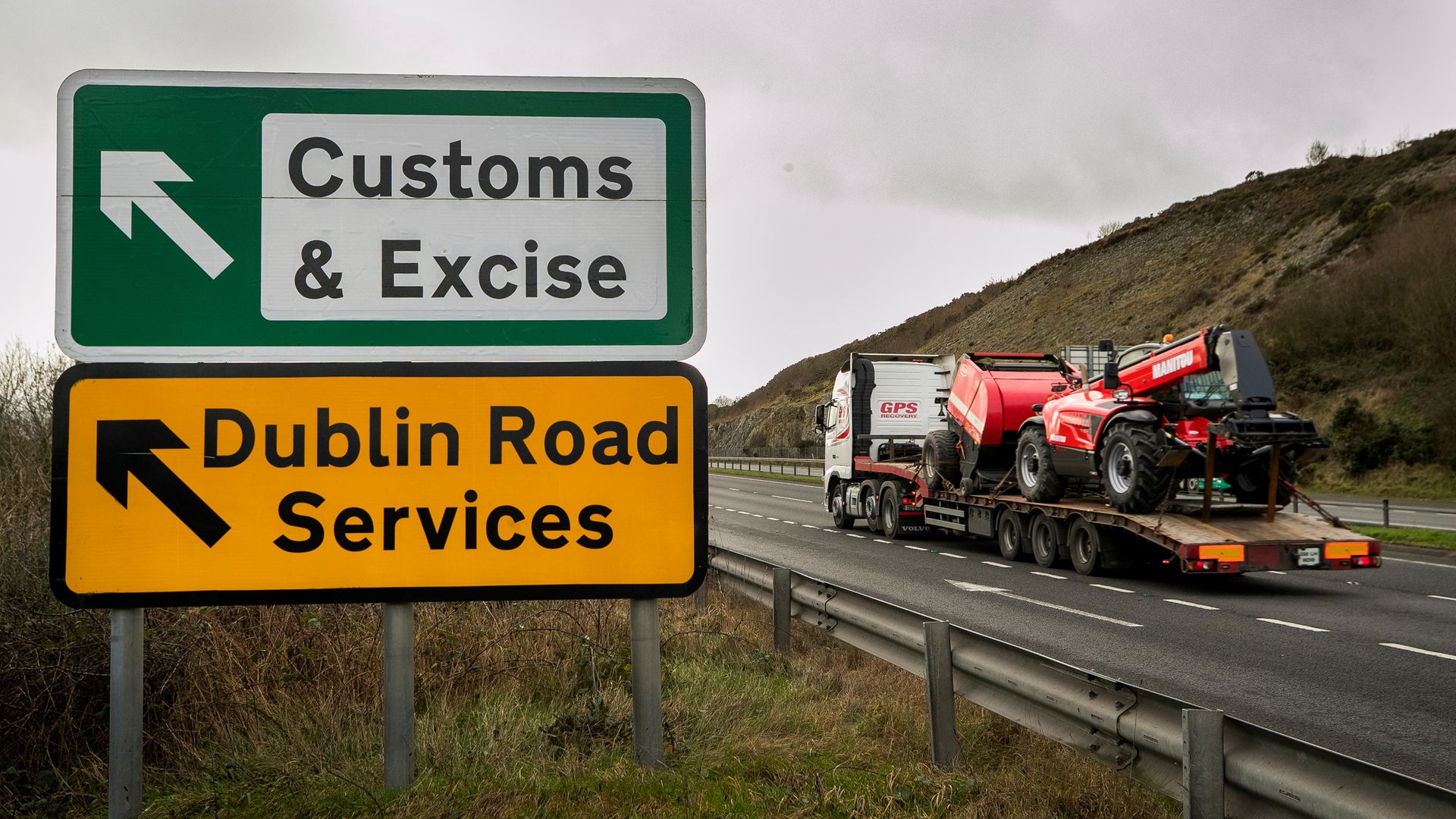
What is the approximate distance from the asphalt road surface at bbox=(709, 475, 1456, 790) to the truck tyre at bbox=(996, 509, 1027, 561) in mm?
213

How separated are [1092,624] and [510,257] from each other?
8.54 meters

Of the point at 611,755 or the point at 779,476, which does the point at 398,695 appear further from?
the point at 779,476

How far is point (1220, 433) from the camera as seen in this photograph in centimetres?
1137

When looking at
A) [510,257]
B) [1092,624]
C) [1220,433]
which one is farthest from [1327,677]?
[510,257]

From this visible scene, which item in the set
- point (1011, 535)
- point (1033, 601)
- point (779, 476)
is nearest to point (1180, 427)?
point (1033, 601)

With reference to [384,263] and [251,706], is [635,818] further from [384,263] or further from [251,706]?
[251,706]

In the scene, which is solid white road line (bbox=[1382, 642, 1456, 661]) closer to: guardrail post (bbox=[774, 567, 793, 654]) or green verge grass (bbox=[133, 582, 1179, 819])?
green verge grass (bbox=[133, 582, 1179, 819])

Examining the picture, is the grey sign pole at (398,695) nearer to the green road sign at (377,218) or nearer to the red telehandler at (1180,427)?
the green road sign at (377,218)

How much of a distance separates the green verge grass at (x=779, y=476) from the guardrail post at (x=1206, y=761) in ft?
108

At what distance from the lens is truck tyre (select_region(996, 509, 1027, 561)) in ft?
52.2

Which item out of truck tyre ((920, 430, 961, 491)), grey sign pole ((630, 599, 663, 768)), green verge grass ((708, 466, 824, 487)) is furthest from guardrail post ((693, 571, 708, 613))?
green verge grass ((708, 466, 824, 487))

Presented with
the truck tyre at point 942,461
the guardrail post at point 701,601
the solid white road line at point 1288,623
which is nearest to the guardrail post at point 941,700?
the guardrail post at point 701,601

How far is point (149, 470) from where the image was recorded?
11.1ft

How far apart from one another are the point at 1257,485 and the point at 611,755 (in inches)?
428
